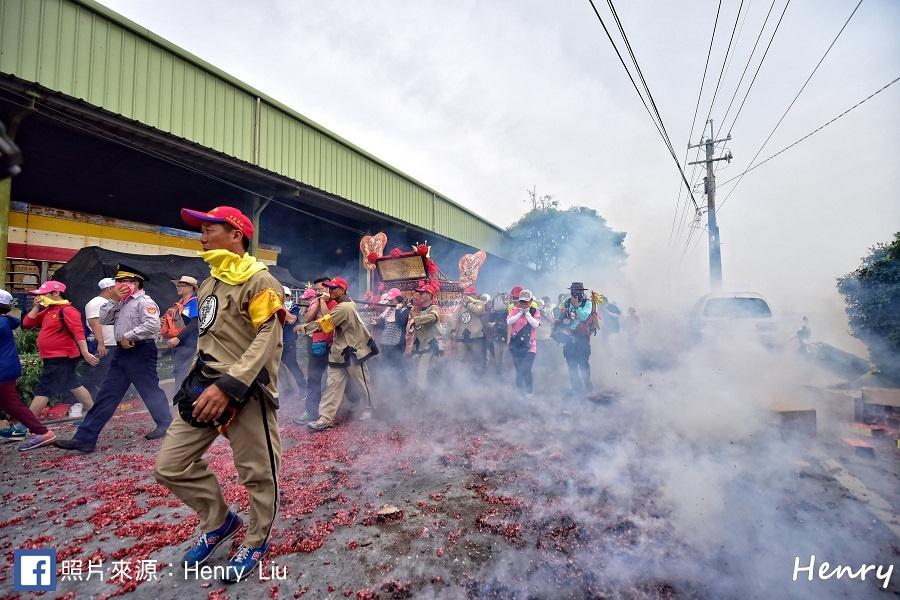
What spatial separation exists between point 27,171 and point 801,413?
46.9ft

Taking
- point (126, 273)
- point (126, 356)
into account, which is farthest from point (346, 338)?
point (126, 273)

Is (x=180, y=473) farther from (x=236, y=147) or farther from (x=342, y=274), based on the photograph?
(x=342, y=274)

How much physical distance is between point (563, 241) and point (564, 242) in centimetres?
10

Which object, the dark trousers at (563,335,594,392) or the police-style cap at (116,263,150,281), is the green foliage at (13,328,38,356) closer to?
the police-style cap at (116,263,150,281)

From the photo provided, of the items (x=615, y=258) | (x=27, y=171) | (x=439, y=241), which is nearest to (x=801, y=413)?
(x=439, y=241)

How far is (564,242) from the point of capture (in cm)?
2544

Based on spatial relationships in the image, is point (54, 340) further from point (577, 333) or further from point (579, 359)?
point (579, 359)

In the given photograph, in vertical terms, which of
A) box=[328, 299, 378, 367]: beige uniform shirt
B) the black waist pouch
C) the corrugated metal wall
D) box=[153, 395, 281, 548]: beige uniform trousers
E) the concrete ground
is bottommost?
the concrete ground

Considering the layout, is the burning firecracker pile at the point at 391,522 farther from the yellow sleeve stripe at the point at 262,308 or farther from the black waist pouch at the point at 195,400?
the yellow sleeve stripe at the point at 262,308

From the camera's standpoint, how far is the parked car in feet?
27.8

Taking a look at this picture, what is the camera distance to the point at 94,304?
5578 mm

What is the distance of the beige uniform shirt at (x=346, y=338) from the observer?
548 cm

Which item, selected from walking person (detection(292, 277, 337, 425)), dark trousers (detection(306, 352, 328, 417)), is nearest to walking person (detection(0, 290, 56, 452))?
walking person (detection(292, 277, 337, 425))

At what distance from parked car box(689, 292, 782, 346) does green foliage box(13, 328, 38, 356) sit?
41.6ft
